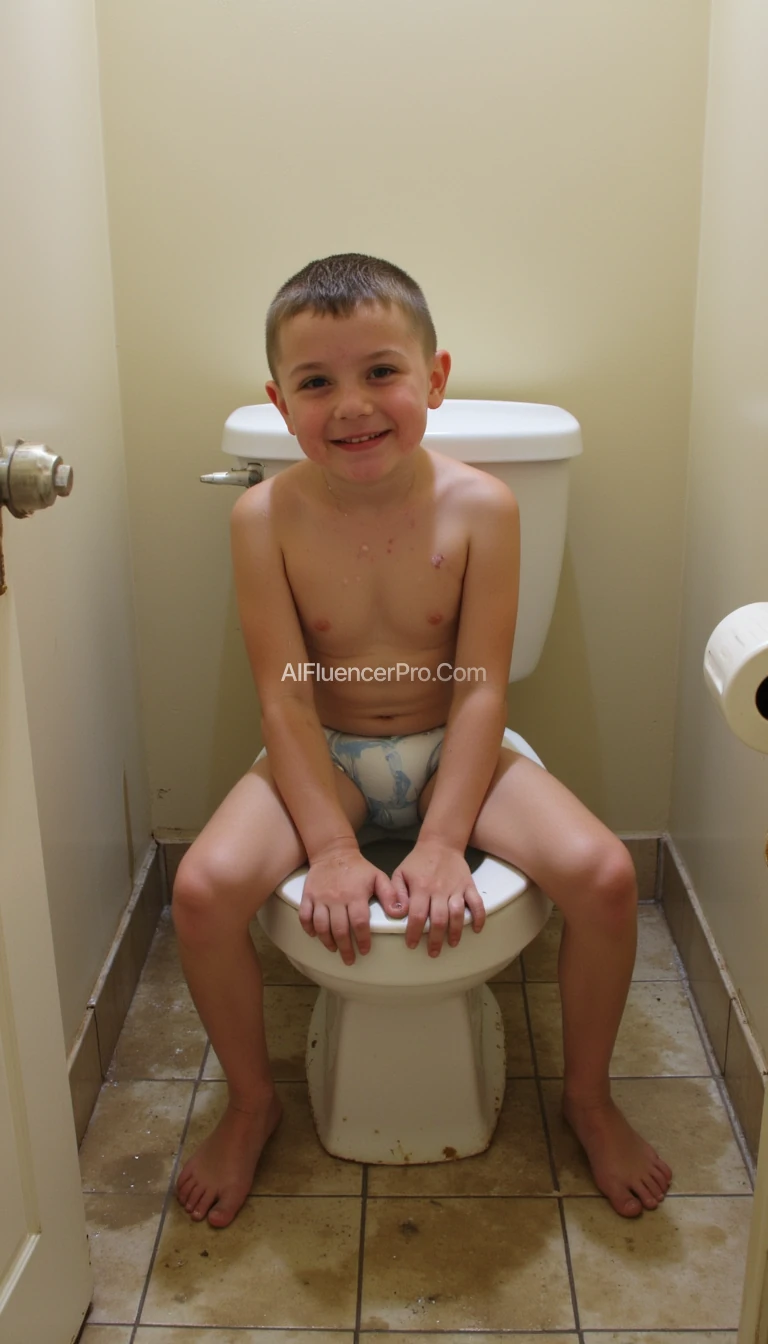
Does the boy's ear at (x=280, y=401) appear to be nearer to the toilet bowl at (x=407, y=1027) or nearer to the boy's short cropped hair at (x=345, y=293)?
the boy's short cropped hair at (x=345, y=293)

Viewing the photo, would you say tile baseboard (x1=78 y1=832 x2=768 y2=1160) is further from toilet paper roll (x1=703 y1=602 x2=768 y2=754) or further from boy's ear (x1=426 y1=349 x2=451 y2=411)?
boy's ear (x1=426 y1=349 x2=451 y2=411)

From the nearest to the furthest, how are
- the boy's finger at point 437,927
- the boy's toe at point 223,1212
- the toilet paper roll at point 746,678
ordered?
the toilet paper roll at point 746,678, the boy's finger at point 437,927, the boy's toe at point 223,1212

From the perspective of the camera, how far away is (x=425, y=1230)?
3.52ft

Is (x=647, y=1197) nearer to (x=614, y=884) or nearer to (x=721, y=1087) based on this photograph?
(x=721, y=1087)

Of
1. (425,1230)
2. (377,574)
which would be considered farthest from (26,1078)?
(377,574)

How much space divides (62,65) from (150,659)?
2.38 feet

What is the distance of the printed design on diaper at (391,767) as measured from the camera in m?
1.18

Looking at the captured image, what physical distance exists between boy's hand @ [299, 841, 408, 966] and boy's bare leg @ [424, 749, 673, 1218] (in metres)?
0.14

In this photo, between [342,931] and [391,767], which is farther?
[391,767]

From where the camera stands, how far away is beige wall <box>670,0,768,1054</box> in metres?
1.15

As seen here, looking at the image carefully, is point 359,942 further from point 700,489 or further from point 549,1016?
point 700,489

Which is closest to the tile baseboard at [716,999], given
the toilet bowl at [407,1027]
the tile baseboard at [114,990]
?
the toilet bowl at [407,1027]

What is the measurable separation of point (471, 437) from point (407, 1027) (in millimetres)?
632

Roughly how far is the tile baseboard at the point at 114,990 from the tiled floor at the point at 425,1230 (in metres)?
0.03
